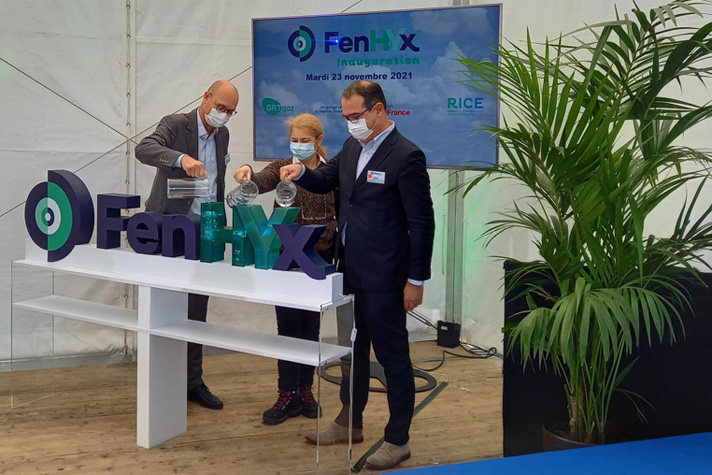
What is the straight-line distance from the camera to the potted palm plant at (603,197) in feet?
8.25

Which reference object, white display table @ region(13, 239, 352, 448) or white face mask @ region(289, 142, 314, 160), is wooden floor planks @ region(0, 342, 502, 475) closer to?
white display table @ region(13, 239, 352, 448)

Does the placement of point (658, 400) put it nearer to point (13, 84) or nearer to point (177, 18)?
point (177, 18)

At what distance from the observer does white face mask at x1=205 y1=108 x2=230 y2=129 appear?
12.1ft

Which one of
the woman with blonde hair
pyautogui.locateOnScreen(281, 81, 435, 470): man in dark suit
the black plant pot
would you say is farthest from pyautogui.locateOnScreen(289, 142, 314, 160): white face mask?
the black plant pot

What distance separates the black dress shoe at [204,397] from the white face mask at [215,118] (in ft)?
4.23

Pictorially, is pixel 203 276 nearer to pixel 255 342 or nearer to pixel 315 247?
pixel 255 342

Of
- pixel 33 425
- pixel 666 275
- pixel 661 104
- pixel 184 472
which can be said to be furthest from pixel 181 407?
pixel 661 104

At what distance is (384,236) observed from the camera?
3100mm

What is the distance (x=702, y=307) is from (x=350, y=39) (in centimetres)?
229

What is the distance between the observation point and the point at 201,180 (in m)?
3.44

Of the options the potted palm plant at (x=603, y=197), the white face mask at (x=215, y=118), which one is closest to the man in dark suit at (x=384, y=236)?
the potted palm plant at (x=603, y=197)

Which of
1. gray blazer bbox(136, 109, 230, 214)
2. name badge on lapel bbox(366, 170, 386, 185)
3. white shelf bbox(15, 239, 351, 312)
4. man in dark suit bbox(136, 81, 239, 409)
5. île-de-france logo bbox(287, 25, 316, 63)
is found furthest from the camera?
île-de-france logo bbox(287, 25, 316, 63)

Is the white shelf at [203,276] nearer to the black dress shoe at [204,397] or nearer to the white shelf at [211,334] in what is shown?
the white shelf at [211,334]

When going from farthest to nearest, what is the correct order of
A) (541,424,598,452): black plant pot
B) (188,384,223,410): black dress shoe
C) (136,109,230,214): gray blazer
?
(188,384,223,410): black dress shoe → (136,109,230,214): gray blazer → (541,424,598,452): black plant pot
